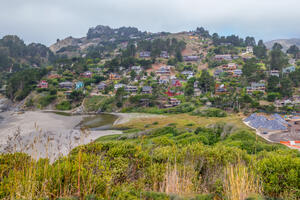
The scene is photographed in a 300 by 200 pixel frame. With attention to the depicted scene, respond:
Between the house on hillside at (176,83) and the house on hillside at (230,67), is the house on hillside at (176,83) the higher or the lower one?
the lower one

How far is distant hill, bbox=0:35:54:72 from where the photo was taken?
102 m

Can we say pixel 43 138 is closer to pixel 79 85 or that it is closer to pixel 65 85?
pixel 79 85

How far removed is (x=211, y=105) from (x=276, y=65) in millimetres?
35452

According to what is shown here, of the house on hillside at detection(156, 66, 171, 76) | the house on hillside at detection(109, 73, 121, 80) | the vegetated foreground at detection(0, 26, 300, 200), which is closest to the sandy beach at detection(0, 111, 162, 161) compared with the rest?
the vegetated foreground at detection(0, 26, 300, 200)

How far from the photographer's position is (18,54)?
4707 inches

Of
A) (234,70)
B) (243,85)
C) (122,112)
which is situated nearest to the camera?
(122,112)

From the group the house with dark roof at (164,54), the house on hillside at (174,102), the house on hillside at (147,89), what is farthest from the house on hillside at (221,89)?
the house with dark roof at (164,54)

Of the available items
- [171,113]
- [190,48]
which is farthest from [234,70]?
[190,48]

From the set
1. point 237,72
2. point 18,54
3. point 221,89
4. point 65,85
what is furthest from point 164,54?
point 18,54

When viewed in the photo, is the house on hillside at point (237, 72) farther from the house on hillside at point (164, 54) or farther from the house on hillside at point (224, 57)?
the house on hillside at point (164, 54)

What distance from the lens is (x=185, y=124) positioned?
35062mm

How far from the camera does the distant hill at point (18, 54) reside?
102 m

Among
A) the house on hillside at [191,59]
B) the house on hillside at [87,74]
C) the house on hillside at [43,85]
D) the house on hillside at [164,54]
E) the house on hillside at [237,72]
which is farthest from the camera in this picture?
the house on hillside at [164,54]

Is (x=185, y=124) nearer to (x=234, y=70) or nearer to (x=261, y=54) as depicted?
(x=234, y=70)
